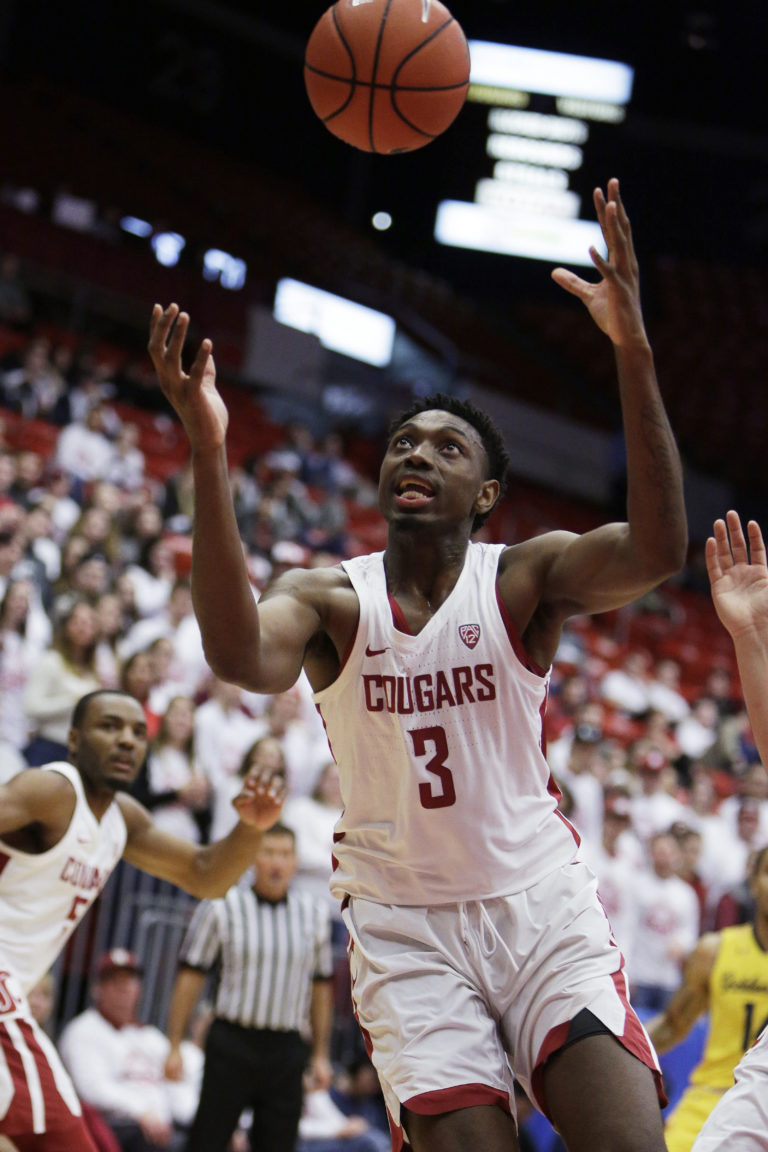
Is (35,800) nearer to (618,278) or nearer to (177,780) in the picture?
(618,278)

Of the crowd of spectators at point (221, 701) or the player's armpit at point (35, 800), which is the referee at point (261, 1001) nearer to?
the crowd of spectators at point (221, 701)

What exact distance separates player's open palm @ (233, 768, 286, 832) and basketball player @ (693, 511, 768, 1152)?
1359 mm

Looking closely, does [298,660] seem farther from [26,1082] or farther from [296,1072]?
[296,1072]

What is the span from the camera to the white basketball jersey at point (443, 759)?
115 inches

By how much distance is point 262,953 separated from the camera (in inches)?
237

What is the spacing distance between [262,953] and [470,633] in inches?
136

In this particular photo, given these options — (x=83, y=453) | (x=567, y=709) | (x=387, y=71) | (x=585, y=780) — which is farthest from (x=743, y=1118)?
(x=83, y=453)

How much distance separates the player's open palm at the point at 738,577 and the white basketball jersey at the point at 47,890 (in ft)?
7.19

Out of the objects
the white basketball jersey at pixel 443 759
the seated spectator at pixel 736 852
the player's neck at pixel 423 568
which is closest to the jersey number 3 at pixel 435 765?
the white basketball jersey at pixel 443 759

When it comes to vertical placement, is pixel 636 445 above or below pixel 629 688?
below

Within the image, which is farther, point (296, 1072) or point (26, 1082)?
point (296, 1072)

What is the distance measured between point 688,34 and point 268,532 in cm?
611

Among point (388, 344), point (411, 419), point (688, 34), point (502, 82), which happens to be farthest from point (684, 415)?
point (411, 419)

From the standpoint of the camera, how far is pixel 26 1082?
383 cm
